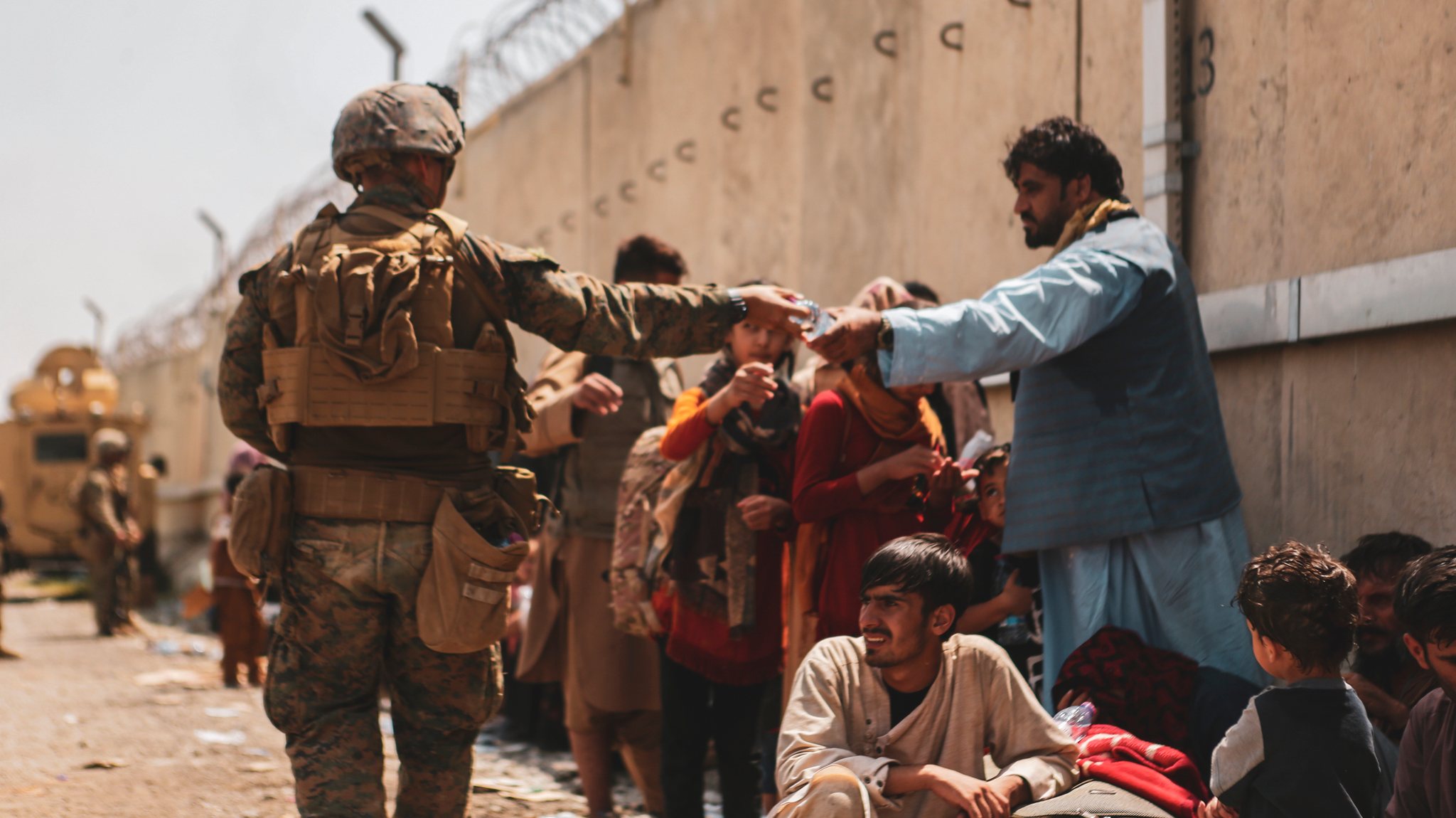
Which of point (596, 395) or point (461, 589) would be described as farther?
point (596, 395)

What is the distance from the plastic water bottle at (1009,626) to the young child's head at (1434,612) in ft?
4.50

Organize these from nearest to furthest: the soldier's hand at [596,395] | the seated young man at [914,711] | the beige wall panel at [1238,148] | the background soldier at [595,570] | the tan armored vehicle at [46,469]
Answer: the seated young man at [914,711]
the beige wall panel at [1238,148]
the soldier's hand at [596,395]
the background soldier at [595,570]
the tan armored vehicle at [46,469]

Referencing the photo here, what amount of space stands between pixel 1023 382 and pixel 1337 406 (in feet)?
2.99

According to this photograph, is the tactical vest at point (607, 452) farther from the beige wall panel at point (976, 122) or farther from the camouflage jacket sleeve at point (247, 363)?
the camouflage jacket sleeve at point (247, 363)

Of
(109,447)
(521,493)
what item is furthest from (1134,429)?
(109,447)

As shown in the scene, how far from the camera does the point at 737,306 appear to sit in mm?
3838

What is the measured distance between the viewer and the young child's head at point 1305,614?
9.44ft

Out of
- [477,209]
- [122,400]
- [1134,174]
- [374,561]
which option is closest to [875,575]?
[374,561]

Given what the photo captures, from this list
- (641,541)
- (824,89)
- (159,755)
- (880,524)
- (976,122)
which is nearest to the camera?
(880,524)

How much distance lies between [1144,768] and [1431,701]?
0.60 meters

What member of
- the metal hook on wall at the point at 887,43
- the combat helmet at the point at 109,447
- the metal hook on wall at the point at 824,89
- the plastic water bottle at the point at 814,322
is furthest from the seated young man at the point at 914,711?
the combat helmet at the point at 109,447

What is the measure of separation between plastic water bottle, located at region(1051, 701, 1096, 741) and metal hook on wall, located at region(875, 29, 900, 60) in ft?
13.8

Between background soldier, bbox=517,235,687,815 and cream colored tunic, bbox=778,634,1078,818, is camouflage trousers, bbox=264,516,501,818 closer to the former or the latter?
cream colored tunic, bbox=778,634,1078,818

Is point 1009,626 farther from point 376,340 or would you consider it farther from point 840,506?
point 376,340
